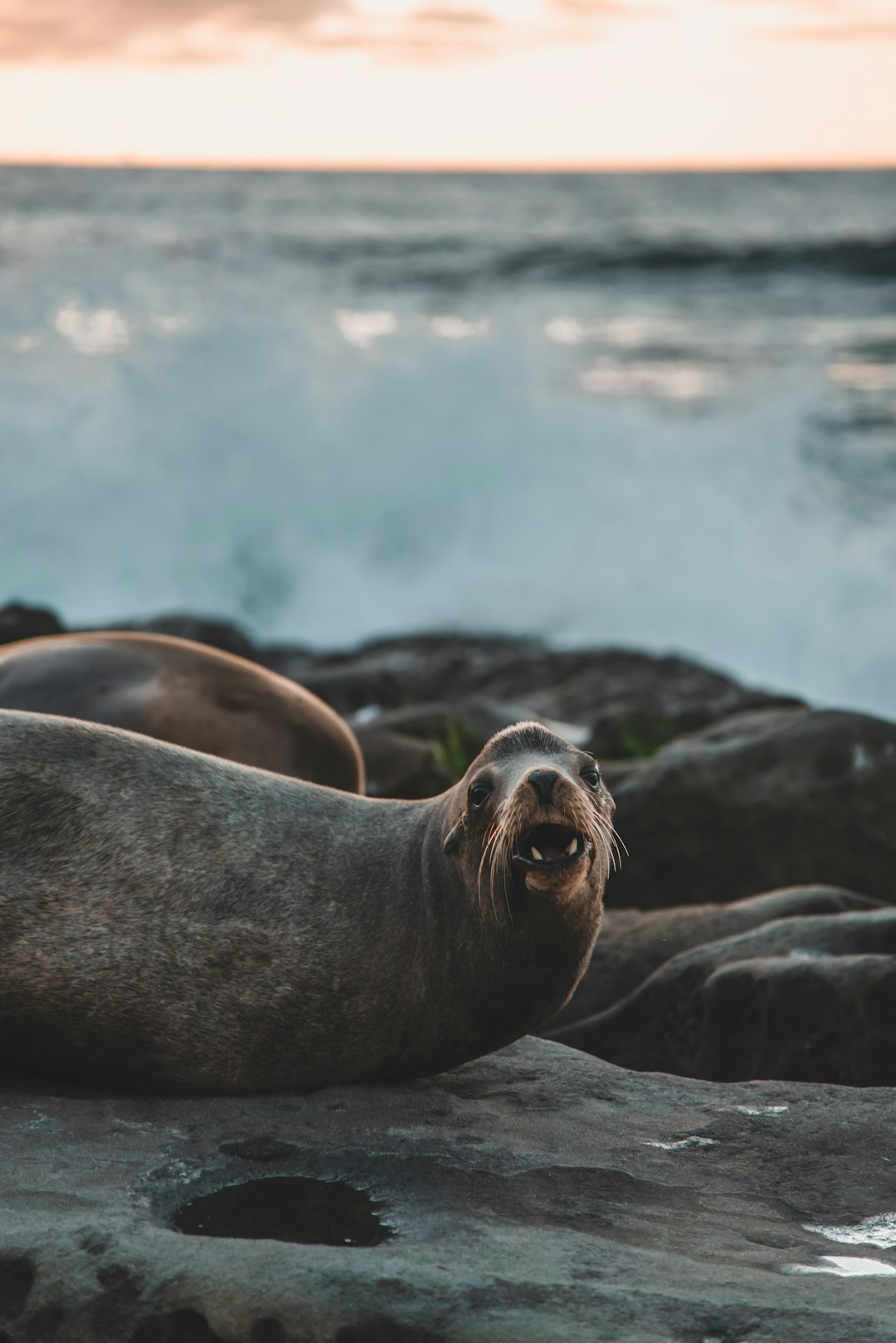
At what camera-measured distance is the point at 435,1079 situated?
392cm

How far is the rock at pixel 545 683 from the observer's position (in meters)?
9.79

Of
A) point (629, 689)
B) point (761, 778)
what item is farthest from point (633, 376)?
point (761, 778)

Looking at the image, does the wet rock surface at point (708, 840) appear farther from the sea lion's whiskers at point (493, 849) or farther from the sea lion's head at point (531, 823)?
the sea lion's whiskers at point (493, 849)

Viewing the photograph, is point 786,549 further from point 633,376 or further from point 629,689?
point 633,376

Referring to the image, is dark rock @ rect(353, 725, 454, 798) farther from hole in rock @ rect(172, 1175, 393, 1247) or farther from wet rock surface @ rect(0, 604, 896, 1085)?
hole in rock @ rect(172, 1175, 393, 1247)

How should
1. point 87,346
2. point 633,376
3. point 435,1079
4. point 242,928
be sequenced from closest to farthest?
1. point 242,928
2. point 435,1079
3. point 87,346
4. point 633,376

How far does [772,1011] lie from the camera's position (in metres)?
4.45

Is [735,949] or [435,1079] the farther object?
[735,949]

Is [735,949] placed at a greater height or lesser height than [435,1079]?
greater

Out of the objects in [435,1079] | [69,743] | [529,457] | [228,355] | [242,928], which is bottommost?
[435,1079]

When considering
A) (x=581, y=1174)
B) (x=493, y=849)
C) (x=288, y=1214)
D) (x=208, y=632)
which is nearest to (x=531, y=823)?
(x=493, y=849)

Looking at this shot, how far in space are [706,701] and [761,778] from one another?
4428 mm

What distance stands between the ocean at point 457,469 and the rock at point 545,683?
98 cm

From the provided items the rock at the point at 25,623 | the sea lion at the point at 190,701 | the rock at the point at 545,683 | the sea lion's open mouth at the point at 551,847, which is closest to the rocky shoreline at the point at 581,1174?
the sea lion's open mouth at the point at 551,847
